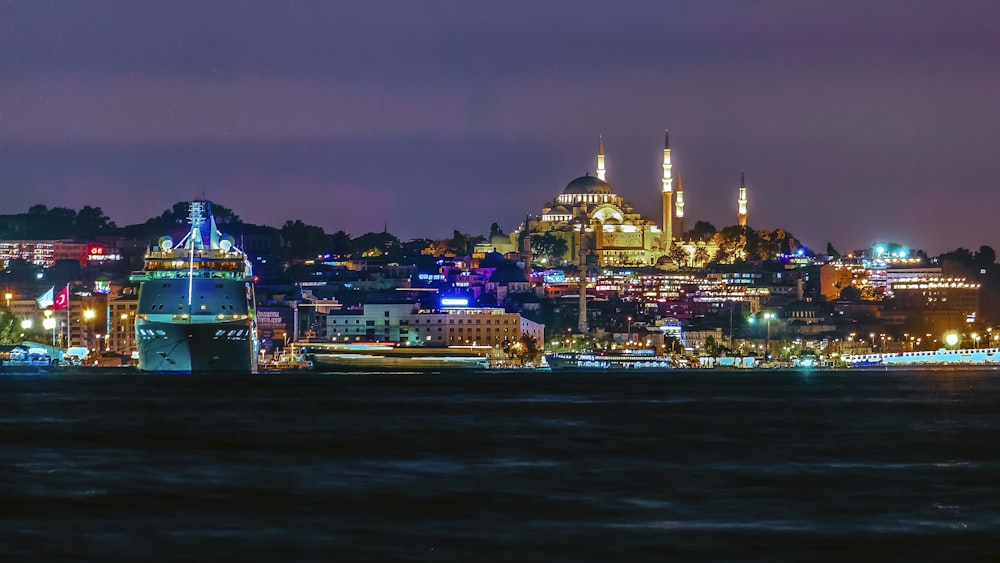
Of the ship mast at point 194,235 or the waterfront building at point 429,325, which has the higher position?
the ship mast at point 194,235

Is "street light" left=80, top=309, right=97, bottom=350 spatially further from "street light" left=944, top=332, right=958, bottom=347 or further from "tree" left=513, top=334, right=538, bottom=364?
"street light" left=944, top=332, right=958, bottom=347

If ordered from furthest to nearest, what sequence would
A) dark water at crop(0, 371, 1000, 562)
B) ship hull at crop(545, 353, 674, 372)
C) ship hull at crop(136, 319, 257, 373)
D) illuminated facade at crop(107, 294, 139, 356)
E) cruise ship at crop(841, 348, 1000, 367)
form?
illuminated facade at crop(107, 294, 139, 356) < cruise ship at crop(841, 348, 1000, 367) < ship hull at crop(545, 353, 674, 372) < ship hull at crop(136, 319, 257, 373) < dark water at crop(0, 371, 1000, 562)

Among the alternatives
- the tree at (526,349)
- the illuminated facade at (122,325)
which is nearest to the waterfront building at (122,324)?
the illuminated facade at (122,325)

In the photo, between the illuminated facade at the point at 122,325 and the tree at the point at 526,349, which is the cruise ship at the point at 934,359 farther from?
the illuminated facade at the point at 122,325

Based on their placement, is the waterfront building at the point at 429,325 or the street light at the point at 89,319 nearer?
the street light at the point at 89,319

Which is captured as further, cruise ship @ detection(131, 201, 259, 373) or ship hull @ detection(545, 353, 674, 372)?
ship hull @ detection(545, 353, 674, 372)

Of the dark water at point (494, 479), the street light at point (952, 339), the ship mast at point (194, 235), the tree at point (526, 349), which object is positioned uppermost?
the ship mast at point (194, 235)

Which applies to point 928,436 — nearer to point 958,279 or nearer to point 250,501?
point 250,501

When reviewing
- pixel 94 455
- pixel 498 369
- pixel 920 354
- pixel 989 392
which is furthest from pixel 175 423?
pixel 920 354

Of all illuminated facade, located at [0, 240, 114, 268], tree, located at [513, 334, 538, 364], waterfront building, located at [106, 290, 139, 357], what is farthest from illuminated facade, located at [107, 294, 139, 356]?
illuminated facade, located at [0, 240, 114, 268]
